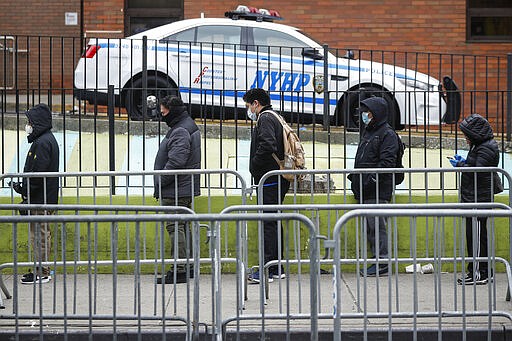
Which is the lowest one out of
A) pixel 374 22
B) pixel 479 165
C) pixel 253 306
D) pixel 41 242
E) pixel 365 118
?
pixel 253 306

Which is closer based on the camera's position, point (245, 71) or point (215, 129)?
point (215, 129)

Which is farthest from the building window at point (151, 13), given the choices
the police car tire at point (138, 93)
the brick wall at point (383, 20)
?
the police car tire at point (138, 93)

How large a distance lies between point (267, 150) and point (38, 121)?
210 centimetres

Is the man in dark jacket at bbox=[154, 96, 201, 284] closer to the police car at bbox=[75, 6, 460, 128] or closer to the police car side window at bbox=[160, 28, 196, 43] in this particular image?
the police car at bbox=[75, 6, 460, 128]

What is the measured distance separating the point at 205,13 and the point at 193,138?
8.42 m

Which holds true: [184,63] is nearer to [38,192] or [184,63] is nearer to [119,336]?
[38,192]

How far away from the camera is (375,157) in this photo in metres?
9.66

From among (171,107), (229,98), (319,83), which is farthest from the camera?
(319,83)

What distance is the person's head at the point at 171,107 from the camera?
31.2 ft

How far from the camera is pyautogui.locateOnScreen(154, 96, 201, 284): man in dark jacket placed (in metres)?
9.27

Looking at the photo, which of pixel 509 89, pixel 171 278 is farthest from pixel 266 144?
pixel 509 89

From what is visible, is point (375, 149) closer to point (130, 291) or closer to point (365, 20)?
point (130, 291)

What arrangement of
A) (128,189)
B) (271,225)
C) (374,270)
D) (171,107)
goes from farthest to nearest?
1. (128,189)
2. (171,107)
3. (374,270)
4. (271,225)

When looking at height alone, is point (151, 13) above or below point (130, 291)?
above
